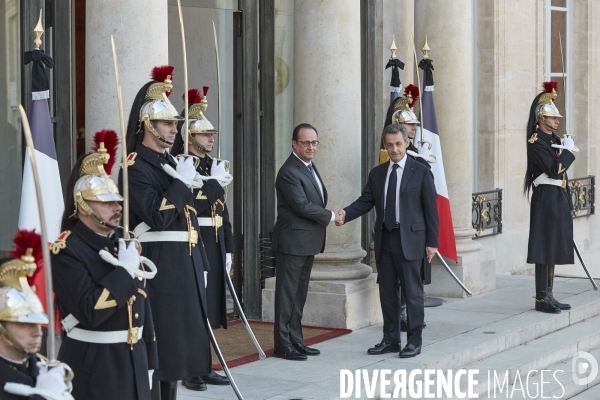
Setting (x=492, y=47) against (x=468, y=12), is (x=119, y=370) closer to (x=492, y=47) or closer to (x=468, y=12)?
(x=468, y=12)

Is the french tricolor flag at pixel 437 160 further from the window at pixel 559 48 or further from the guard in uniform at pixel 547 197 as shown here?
the window at pixel 559 48

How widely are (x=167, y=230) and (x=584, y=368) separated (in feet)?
14.8

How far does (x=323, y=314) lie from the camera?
31.3ft

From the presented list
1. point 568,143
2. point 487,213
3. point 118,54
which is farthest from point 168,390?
point 487,213

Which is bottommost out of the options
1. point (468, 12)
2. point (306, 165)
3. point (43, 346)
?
point (43, 346)

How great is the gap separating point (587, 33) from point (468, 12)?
17.5ft

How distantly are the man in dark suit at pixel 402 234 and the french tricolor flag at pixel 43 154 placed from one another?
272 centimetres

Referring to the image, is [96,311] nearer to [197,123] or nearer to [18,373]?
[18,373]

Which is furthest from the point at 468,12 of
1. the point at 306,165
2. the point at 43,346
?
the point at 43,346

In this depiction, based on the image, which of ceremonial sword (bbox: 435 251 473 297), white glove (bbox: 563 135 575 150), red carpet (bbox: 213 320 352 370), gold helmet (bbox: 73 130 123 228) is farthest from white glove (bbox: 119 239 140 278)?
white glove (bbox: 563 135 575 150)

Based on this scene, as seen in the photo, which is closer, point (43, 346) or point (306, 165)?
point (43, 346)

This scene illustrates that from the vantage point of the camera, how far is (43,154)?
6512mm

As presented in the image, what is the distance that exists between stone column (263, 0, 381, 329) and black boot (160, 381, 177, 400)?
11.6 ft

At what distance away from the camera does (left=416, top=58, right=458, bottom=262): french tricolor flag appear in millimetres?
10781
